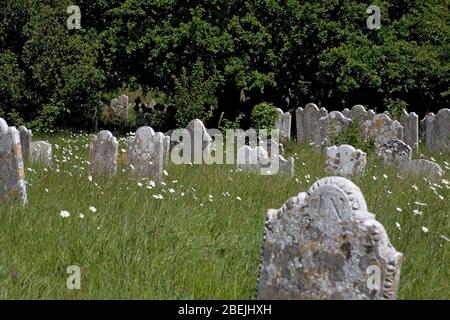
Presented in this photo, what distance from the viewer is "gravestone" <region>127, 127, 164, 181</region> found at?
10125 millimetres

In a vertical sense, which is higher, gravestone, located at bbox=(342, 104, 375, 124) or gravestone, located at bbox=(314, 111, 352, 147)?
gravestone, located at bbox=(342, 104, 375, 124)

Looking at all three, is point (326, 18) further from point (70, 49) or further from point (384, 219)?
point (384, 219)

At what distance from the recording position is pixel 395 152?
1277 centimetres

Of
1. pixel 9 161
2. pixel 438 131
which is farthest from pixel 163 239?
pixel 438 131

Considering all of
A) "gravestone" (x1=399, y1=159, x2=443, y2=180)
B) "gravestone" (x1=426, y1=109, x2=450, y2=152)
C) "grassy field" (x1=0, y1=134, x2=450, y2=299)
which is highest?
"gravestone" (x1=426, y1=109, x2=450, y2=152)

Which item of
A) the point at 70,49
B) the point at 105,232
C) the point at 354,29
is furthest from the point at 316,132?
the point at 105,232

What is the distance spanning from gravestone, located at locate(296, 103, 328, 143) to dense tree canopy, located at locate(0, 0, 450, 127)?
1.43 m

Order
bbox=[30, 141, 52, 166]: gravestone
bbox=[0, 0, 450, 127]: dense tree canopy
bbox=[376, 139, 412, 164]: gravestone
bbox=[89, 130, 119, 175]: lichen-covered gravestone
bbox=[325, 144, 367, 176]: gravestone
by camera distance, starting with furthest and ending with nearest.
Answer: bbox=[0, 0, 450, 127]: dense tree canopy → bbox=[376, 139, 412, 164]: gravestone → bbox=[30, 141, 52, 166]: gravestone → bbox=[325, 144, 367, 176]: gravestone → bbox=[89, 130, 119, 175]: lichen-covered gravestone

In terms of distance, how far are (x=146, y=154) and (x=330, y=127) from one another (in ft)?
23.8

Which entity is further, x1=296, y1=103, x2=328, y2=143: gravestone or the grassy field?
x1=296, y1=103, x2=328, y2=143: gravestone

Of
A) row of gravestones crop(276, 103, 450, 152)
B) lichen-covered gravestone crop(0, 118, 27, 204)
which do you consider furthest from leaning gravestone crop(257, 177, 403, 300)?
row of gravestones crop(276, 103, 450, 152)

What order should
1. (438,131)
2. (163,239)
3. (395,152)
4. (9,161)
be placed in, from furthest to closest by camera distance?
(438,131)
(395,152)
(9,161)
(163,239)

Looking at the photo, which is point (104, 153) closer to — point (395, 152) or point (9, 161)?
point (9, 161)

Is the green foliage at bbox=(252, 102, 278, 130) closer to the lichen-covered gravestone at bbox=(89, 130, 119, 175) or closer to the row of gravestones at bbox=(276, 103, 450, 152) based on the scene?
the row of gravestones at bbox=(276, 103, 450, 152)
